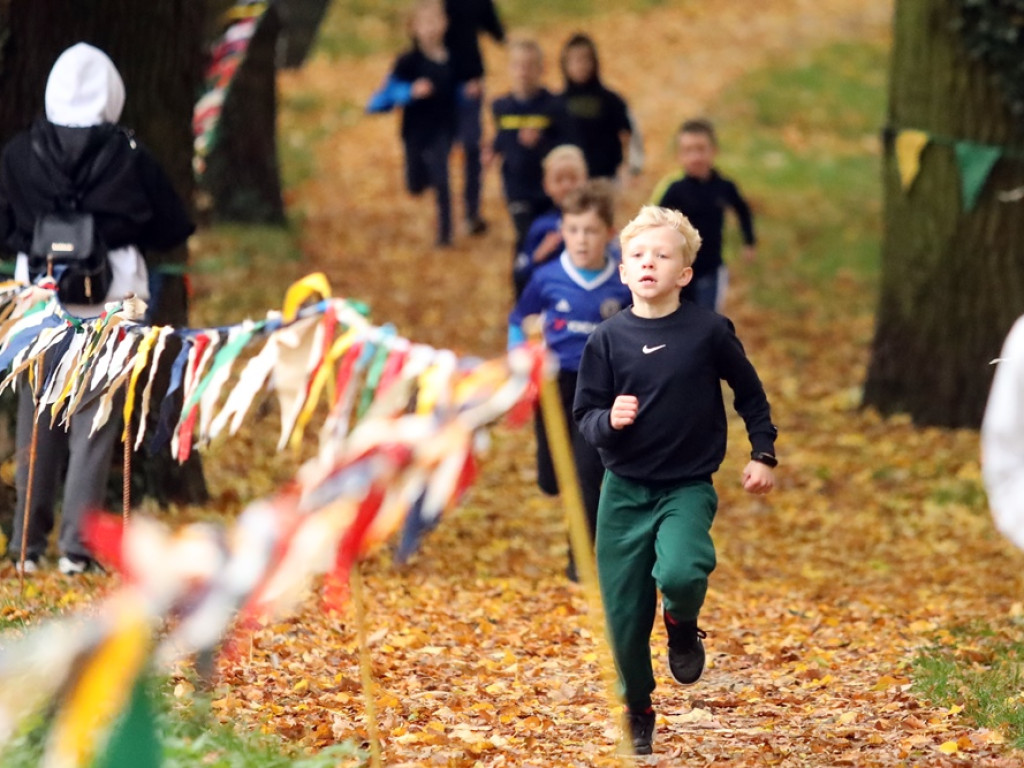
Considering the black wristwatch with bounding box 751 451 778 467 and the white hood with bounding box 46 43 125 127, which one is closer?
the black wristwatch with bounding box 751 451 778 467

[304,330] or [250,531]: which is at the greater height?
[304,330]

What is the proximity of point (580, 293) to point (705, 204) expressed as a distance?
9.56 ft

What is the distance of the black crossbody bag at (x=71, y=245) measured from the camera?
273 inches

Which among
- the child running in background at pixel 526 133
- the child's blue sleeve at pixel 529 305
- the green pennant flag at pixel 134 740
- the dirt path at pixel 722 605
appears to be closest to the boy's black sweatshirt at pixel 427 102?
the dirt path at pixel 722 605

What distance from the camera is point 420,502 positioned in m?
3.97

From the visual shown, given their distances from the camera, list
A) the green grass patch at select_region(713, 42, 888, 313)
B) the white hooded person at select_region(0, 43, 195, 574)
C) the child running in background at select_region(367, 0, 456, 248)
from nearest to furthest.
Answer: the white hooded person at select_region(0, 43, 195, 574) < the child running in background at select_region(367, 0, 456, 248) < the green grass patch at select_region(713, 42, 888, 313)

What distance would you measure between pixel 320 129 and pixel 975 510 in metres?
13.9

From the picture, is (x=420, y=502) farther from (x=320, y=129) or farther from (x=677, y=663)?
(x=320, y=129)

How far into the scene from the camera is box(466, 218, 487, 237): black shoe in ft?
55.2

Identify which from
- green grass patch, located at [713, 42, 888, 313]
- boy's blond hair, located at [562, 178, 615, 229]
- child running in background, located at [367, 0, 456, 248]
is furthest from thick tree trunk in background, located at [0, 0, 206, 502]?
green grass patch, located at [713, 42, 888, 313]

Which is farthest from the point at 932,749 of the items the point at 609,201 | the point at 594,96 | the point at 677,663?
the point at 594,96

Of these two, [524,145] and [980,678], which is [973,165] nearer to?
[524,145]

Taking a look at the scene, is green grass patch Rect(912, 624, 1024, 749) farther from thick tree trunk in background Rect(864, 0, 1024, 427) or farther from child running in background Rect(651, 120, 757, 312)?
thick tree trunk in background Rect(864, 0, 1024, 427)

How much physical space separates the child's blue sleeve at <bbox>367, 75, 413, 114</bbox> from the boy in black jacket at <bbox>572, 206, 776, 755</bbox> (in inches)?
387
